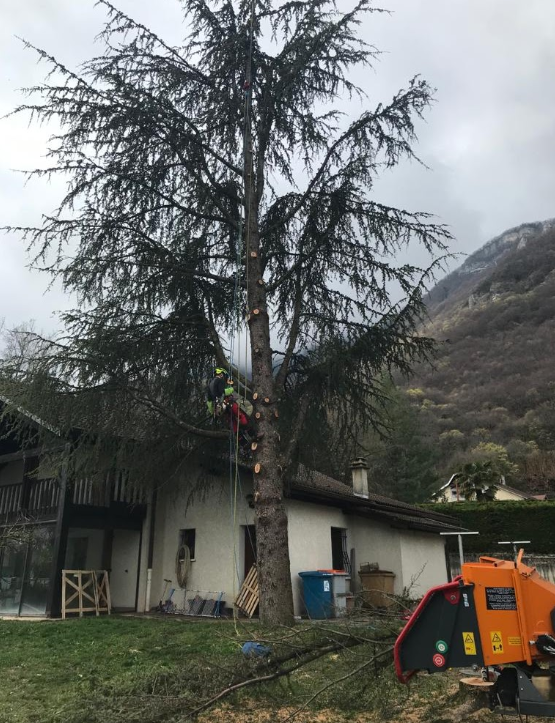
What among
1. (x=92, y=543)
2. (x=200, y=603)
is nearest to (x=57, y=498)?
(x=92, y=543)

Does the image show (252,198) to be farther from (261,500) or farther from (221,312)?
(261,500)

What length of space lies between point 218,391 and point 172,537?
825cm

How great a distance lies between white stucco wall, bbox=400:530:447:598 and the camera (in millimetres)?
16516

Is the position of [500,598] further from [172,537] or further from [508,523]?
[508,523]

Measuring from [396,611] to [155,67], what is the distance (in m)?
10.7

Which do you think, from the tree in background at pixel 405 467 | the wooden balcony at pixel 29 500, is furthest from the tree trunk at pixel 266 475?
the tree in background at pixel 405 467

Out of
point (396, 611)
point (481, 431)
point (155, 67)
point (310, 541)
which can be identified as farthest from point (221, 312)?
point (481, 431)

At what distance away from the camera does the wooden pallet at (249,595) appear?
13926mm

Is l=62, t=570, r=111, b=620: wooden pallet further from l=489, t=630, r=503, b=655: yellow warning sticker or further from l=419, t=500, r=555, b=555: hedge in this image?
l=489, t=630, r=503, b=655: yellow warning sticker

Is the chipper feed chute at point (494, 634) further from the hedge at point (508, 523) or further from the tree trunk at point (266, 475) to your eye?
the hedge at point (508, 523)

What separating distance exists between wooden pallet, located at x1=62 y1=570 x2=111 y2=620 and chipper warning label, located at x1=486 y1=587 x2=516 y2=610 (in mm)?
13144

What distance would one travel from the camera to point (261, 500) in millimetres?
9805

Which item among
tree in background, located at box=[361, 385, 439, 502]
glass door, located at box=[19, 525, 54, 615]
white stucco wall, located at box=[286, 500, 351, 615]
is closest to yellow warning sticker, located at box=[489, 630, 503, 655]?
white stucco wall, located at box=[286, 500, 351, 615]

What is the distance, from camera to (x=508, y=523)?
899 inches
